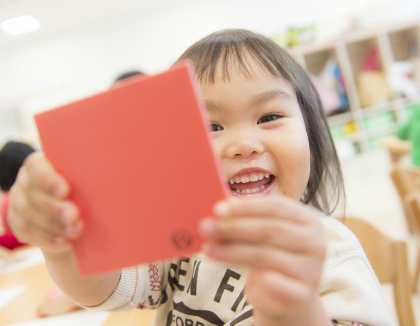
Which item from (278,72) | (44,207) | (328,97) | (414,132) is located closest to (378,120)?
(328,97)

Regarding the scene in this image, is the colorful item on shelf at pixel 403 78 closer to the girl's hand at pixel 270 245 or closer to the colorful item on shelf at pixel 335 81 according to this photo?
the colorful item on shelf at pixel 335 81

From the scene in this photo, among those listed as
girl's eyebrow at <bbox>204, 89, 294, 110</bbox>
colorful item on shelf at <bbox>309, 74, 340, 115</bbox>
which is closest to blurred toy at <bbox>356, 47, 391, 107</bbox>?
colorful item on shelf at <bbox>309, 74, 340, 115</bbox>

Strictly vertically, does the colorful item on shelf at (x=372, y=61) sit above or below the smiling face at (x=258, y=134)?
above

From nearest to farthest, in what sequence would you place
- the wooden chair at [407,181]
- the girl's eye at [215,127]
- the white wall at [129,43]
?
1. the girl's eye at [215,127]
2. the wooden chair at [407,181]
3. the white wall at [129,43]

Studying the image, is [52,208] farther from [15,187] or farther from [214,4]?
[214,4]

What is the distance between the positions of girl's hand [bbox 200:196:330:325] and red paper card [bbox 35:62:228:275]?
21 mm

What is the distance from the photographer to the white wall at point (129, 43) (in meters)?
4.41

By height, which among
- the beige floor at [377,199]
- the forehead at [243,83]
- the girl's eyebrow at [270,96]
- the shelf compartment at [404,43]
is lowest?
the beige floor at [377,199]

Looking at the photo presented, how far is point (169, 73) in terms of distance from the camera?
28 centimetres

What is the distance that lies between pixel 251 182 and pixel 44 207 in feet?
1.16

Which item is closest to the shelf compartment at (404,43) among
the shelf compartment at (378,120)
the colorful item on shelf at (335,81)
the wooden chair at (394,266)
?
the shelf compartment at (378,120)

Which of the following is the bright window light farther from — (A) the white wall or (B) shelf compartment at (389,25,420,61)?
(B) shelf compartment at (389,25,420,61)

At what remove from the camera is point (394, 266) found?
32.0 inches

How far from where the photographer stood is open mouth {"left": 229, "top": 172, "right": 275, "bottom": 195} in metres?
0.57
